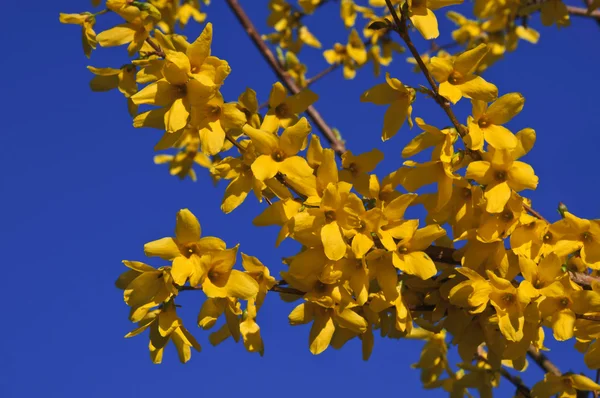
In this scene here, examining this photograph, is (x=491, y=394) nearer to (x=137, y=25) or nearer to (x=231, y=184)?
(x=231, y=184)

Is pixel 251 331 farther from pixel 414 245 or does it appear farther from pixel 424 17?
pixel 424 17

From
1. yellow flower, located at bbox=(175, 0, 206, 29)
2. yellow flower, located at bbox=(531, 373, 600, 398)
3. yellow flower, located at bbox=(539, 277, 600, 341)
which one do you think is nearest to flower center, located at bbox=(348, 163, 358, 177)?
yellow flower, located at bbox=(539, 277, 600, 341)

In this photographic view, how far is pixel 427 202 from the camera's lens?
2.04m

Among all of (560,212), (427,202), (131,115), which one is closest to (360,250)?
(427,202)

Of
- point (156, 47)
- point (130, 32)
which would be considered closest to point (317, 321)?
point (156, 47)

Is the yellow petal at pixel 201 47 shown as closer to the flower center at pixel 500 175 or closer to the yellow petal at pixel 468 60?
the yellow petal at pixel 468 60

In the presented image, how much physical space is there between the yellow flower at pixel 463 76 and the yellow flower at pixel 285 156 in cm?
42

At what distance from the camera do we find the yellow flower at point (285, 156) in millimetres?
1854

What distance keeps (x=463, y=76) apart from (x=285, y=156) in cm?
59

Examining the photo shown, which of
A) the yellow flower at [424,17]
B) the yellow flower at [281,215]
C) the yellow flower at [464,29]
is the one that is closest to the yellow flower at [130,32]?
the yellow flower at [281,215]

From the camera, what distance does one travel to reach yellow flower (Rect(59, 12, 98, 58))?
7.39 ft

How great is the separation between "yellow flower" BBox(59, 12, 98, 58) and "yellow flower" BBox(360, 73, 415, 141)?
0.97m

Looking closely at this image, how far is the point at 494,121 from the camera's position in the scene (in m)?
1.93

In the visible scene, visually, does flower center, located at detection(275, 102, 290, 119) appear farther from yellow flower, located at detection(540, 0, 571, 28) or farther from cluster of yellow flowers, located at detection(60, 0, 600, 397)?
yellow flower, located at detection(540, 0, 571, 28)
